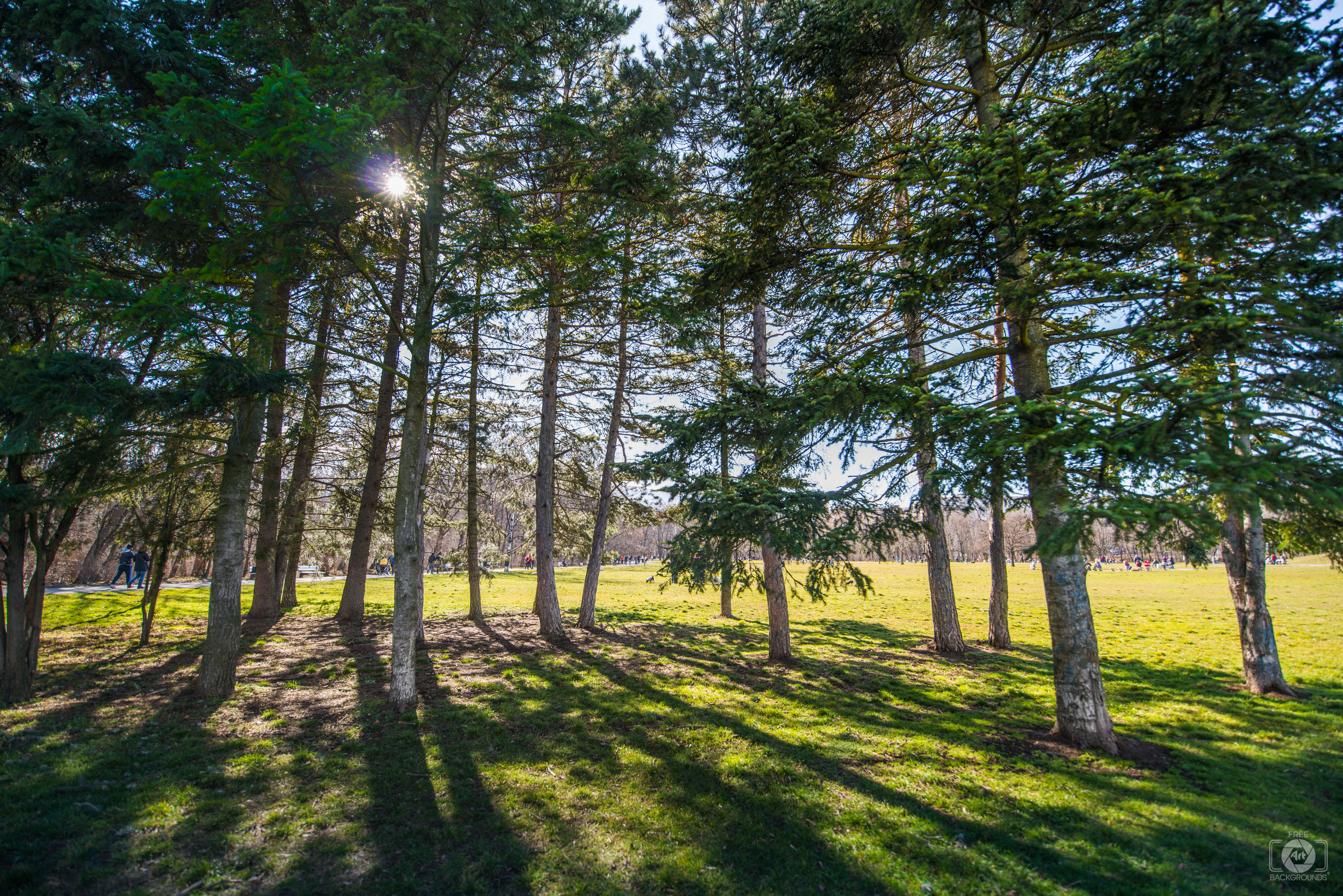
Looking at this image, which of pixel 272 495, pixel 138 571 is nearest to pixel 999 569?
pixel 272 495

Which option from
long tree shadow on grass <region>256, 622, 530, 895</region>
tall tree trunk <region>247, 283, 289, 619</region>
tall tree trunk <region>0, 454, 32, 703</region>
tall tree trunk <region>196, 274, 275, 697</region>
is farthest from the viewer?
tall tree trunk <region>247, 283, 289, 619</region>

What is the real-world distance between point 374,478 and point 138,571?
12.3 metres

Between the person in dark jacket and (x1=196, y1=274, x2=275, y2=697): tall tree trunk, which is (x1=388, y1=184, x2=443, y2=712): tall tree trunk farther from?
the person in dark jacket

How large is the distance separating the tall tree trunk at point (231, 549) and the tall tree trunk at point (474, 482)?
4.97 meters

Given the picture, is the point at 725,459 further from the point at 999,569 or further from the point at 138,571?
the point at 138,571

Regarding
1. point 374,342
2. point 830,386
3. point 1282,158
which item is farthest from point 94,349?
point 1282,158

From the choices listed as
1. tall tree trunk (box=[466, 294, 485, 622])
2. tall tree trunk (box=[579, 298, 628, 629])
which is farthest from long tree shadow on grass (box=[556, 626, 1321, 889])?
tall tree trunk (box=[466, 294, 485, 622])

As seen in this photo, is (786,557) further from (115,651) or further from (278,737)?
(115,651)

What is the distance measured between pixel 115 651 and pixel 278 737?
6.38 meters

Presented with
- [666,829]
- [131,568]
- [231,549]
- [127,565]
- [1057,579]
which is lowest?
[666,829]

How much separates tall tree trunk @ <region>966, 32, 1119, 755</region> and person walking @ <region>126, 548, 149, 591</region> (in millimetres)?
21628

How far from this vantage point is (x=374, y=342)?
36.8 feet

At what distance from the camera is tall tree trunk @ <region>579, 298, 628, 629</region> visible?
488 inches

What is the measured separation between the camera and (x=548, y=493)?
11734 millimetres
